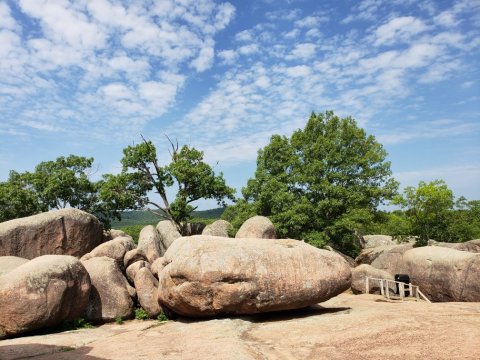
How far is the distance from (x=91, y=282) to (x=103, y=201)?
1879 cm

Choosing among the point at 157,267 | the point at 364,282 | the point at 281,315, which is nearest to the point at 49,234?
the point at 157,267

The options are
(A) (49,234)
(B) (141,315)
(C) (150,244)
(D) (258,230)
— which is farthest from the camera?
(D) (258,230)

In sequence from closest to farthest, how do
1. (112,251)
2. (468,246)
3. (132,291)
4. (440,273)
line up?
(132,291) < (440,273) < (112,251) < (468,246)

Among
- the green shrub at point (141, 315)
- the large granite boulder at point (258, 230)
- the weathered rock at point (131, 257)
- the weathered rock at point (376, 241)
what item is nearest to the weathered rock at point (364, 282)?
the large granite boulder at point (258, 230)

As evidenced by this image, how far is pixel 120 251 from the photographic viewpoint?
22938 mm

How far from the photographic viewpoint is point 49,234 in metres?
24.8

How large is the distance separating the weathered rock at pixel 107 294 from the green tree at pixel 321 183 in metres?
16.8

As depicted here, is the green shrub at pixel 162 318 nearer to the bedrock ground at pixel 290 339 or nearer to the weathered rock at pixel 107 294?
the weathered rock at pixel 107 294

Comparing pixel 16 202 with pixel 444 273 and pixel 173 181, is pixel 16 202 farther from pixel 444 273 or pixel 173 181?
pixel 444 273

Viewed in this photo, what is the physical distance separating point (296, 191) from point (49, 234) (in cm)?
2125

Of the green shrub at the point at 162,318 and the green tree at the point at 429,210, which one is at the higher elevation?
the green tree at the point at 429,210

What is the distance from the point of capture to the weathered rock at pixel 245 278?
14.6 metres

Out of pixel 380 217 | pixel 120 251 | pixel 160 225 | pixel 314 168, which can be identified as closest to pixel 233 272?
pixel 120 251

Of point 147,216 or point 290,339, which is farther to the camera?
point 147,216
